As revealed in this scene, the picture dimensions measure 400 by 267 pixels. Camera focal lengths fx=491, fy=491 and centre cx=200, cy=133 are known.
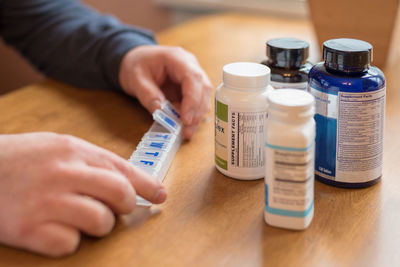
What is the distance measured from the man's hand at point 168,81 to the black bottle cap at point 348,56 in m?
0.28

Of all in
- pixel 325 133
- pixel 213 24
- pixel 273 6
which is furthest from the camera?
pixel 273 6

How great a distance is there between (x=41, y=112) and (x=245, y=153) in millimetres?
466

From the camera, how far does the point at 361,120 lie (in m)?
0.62

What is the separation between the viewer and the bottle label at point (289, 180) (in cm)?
55

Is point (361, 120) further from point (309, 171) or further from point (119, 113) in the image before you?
point (119, 113)

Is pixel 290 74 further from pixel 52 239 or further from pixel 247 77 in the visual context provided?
pixel 52 239

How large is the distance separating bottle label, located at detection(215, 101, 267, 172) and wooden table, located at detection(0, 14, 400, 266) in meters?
0.04

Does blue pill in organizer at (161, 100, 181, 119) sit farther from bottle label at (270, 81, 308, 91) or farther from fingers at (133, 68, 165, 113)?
bottle label at (270, 81, 308, 91)

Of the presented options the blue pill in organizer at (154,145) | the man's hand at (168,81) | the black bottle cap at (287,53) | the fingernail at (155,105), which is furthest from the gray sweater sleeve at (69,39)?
the black bottle cap at (287,53)

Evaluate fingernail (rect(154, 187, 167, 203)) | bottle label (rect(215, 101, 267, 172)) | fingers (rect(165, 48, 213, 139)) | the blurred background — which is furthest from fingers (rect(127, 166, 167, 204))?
the blurred background

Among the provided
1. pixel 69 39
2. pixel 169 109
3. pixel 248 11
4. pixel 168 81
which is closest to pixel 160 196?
pixel 169 109

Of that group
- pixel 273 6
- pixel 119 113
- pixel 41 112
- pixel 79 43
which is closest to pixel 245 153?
pixel 119 113

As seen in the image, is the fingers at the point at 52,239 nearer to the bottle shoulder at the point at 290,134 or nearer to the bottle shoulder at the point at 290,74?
the bottle shoulder at the point at 290,134

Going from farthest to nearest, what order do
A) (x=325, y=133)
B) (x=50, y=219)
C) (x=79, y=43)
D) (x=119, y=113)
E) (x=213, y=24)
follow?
(x=213, y=24) → (x=79, y=43) → (x=119, y=113) → (x=325, y=133) → (x=50, y=219)
